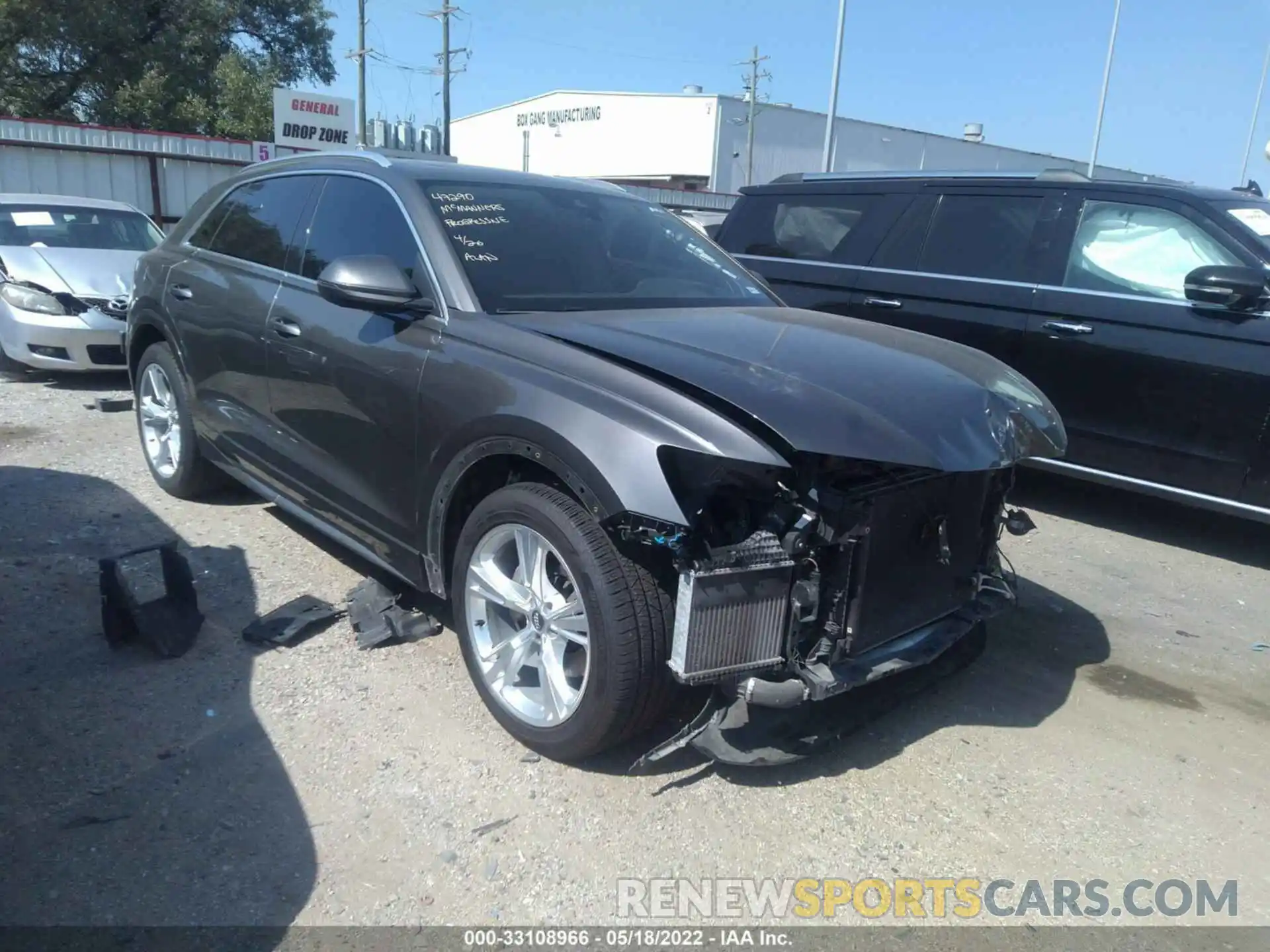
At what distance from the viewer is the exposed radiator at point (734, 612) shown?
2.52 m

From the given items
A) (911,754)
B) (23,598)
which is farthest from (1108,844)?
(23,598)

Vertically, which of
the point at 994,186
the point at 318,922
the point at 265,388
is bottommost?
the point at 318,922

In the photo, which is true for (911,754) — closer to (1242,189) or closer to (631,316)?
(631,316)

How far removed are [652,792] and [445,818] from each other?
2.00 feet

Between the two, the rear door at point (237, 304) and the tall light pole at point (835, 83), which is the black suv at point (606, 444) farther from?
the tall light pole at point (835, 83)

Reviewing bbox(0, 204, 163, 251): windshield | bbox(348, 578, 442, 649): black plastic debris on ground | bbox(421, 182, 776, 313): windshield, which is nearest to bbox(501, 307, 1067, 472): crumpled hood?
bbox(421, 182, 776, 313): windshield

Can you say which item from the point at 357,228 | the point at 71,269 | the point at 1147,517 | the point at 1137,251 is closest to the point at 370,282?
the point at 357,228

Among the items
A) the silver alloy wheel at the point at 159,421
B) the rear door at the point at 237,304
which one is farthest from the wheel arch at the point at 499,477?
the silver alloy wheel at the point at 159,421

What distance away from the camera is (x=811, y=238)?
6730 millimetres

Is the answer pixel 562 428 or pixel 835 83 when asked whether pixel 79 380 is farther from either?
pixel 835 83

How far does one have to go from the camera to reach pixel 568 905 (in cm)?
243

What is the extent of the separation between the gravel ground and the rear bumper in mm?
4215

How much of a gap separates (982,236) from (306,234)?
399 cm

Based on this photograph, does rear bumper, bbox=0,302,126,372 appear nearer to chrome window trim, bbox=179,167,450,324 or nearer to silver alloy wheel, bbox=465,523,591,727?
chrome window trim, bbox=179,167,450,324
